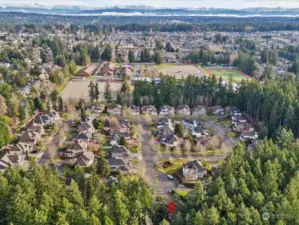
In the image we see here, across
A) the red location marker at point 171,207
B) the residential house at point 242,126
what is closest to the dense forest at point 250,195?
the red location marker at point 171,207

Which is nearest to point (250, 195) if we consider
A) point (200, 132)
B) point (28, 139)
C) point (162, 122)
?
point (200, 132)

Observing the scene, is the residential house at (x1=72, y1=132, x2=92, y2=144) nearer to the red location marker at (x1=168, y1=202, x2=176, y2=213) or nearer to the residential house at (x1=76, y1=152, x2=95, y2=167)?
the residential house at (x1=76, y1=152, x2=95, y2=167)

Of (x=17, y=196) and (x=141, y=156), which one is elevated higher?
(x=17, y=196)

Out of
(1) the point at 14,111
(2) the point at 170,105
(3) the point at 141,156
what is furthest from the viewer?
(2) the point at 170,105

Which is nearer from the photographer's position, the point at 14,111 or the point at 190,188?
the point at 190,188

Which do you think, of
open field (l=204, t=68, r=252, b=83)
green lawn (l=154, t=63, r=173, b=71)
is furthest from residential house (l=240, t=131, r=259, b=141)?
green lawn (l=154, t=63, r=173, b=71)

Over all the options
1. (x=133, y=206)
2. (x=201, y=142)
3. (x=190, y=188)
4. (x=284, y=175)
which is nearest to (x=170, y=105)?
(x=201, y=142)

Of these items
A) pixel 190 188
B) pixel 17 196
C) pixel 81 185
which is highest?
pixel 17 196

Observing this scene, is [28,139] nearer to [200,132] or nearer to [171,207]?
[171,207]

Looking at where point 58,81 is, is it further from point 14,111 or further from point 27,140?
point 27,140
